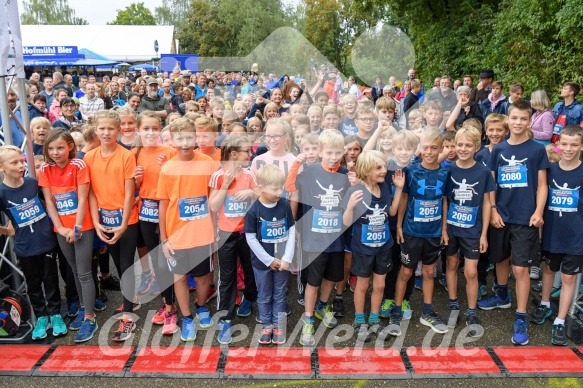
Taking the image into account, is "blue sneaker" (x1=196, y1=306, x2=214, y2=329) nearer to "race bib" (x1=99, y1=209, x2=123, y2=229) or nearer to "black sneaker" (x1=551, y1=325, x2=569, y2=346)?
"race bib" (x1=99, y1=209, x2=123, y2=229)

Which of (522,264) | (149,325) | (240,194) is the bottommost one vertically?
(149,325)

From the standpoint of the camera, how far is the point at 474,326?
401 centimetres

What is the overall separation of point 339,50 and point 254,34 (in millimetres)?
15722

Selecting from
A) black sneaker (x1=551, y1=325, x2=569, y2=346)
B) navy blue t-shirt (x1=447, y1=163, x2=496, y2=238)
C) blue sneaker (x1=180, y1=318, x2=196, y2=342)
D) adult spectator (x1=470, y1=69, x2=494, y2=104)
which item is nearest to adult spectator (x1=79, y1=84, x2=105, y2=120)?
blue sneaker (x1=180, y1=318, x2=196, y2=342)

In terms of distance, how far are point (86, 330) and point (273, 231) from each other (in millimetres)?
1803

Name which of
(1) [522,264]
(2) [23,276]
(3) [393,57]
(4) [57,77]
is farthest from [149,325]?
(3) [393,57]

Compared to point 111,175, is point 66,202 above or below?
below

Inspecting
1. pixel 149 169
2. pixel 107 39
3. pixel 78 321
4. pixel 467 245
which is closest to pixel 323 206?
pixel 467 245

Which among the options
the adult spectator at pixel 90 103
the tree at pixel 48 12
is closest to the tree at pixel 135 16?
the tree at pixel 48 12

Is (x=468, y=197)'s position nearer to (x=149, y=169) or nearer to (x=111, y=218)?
(x=149, y=169)

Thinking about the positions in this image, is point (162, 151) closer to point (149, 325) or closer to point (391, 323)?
point (149, 325)

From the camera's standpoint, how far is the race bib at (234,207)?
3826 millimetres

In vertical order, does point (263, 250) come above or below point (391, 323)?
above

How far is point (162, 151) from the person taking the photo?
13.5ft
